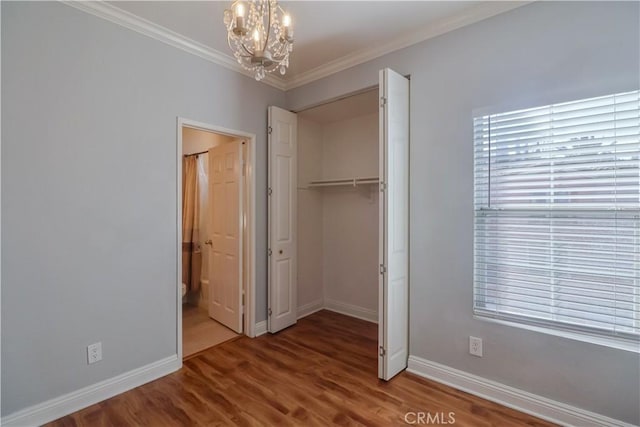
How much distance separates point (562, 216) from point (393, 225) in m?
1.10

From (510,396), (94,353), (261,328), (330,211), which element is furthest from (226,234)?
(510,396)

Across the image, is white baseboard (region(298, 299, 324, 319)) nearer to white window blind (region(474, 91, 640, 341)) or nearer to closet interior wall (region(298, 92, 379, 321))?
closet interior wall (region(298, 92, 379, 321))

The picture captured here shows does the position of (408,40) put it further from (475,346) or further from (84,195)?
(84,195)

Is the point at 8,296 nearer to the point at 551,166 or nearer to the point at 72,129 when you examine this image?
the point at 72,129

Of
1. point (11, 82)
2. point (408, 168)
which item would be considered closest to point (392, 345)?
point (408, 168)

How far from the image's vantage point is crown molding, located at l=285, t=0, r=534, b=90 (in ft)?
7.18

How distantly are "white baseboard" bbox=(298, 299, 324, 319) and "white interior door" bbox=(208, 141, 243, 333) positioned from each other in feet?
2.89

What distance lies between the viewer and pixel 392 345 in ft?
8.07

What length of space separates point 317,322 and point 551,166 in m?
2.88

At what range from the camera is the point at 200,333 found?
11.2 ft

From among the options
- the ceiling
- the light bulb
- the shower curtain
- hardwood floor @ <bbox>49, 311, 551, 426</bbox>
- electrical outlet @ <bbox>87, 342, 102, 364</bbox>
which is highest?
the ceiling

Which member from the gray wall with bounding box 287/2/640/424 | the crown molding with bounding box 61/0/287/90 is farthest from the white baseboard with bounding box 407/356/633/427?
the crown molding with bounding box 61/0/287/90

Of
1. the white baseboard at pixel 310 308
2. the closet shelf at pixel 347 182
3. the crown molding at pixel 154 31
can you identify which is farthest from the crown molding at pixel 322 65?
the white baseboard at pixel 310 308

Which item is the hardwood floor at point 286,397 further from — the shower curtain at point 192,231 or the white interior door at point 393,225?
the shower curtain at point 192,231
